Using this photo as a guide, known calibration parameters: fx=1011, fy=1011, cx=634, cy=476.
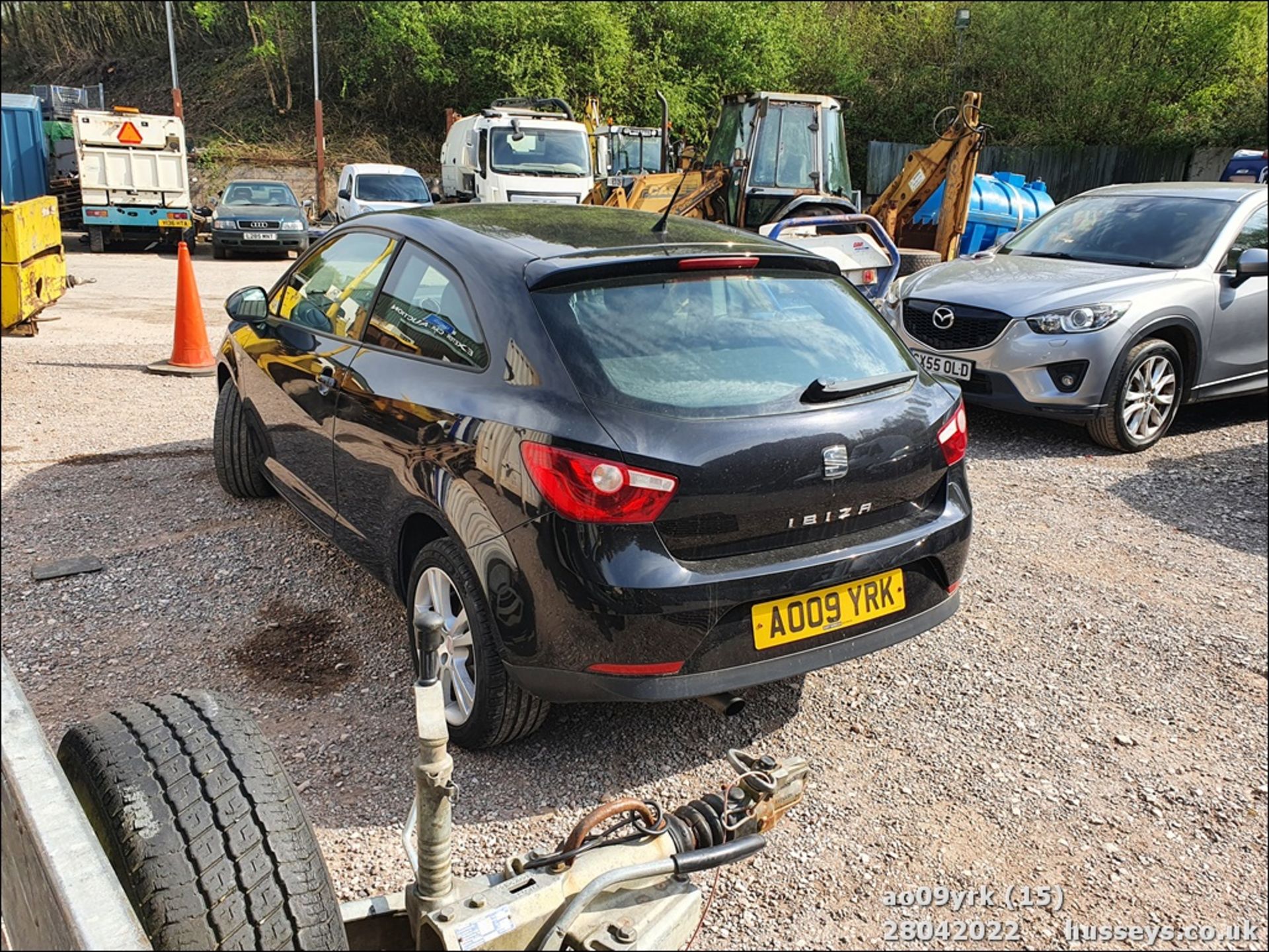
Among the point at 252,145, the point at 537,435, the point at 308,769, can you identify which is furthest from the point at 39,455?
the point at 252,145

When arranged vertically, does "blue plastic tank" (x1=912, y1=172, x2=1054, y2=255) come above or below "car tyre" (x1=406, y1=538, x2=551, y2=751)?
above

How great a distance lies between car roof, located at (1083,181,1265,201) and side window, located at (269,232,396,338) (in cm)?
625

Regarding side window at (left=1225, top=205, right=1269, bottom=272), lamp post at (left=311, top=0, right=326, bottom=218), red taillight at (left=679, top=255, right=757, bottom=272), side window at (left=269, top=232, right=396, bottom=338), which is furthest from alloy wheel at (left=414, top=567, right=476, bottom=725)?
lamp post at (left=311, top=0, right=326, bottom=218)

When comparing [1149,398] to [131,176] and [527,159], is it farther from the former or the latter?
[131,176]

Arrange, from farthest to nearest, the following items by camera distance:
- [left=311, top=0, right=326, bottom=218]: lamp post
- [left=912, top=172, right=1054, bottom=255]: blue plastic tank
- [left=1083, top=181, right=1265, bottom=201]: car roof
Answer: [left=311, top=0, right=326, bottom=218]: lamp post → [left=912, top=172, right=1054, bottom=255]: blue plastic tank → [left=1083, top=181, right=1265, bottom=201]: car roof

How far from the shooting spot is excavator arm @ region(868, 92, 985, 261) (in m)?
11.9

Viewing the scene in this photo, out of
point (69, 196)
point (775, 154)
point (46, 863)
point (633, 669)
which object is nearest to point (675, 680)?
point (633, 669)

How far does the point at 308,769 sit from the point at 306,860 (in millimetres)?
1384

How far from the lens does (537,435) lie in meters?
2.75

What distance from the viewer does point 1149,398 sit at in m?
6.82

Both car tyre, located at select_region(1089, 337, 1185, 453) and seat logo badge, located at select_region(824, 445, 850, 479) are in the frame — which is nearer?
seat logo badge, located at select_region(824, 445, 850, 479)

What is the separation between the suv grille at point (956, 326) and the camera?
6758mm

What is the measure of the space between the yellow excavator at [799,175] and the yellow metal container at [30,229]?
261 inches

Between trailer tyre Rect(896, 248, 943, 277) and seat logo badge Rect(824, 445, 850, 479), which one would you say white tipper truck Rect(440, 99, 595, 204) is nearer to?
trailer tyre Rect(896, 248, 943, 277)
